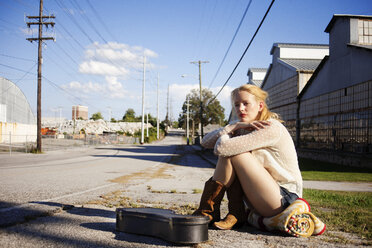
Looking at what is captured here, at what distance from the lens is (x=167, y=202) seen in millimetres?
4637

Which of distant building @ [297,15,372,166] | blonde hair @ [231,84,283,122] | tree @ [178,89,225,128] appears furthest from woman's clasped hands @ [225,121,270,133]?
tree @ [178,89,225,128]

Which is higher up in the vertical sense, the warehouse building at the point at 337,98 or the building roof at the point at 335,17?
the building roof at the point at 335,17

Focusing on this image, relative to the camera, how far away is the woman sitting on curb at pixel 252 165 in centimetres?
269

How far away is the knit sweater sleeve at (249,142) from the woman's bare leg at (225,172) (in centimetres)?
12

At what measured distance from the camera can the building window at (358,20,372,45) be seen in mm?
16375

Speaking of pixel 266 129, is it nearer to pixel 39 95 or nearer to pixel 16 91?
pixel 39 95

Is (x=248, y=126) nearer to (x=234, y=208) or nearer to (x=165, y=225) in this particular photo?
(x=234, y=208)

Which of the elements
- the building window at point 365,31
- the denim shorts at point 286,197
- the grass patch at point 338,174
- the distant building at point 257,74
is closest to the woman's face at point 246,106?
the denim shorts at point 286,197

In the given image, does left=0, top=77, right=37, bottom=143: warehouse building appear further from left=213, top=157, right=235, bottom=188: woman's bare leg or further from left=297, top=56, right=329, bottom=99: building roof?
left=213, top=157, right=235, bottom=188: woman's bare leg

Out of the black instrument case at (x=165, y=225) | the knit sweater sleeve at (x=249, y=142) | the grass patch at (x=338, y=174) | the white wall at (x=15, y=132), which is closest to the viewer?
the black instrument case at (x=165, y=225)

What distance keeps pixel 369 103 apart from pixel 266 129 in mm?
13427

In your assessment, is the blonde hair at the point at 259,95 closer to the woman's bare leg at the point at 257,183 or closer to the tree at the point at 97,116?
the woman's bare leg at the point at 257,183

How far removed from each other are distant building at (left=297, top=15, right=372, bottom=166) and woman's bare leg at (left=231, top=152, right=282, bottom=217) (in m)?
12.9

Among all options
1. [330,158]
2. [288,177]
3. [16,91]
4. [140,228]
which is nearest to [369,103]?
[330,158]
